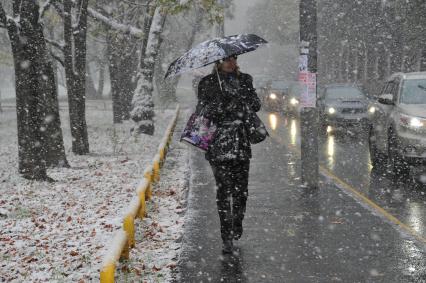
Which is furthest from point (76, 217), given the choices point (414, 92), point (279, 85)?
point (279, 85)

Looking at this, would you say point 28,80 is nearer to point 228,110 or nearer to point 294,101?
point 228,110

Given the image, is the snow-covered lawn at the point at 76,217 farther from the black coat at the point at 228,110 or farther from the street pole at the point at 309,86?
the street pole at the point at 309,86

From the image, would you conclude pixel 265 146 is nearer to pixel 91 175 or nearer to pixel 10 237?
pixel 91 175

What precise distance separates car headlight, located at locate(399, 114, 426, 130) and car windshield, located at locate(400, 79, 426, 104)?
0.71 meters

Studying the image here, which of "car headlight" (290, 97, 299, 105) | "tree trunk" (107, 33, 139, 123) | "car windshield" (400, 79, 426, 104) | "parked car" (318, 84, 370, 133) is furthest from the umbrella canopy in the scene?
"car headlight" (290, 97, 299, 105)

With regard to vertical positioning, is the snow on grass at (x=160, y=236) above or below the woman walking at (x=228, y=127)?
below

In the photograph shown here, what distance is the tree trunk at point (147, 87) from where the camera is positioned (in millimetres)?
19688

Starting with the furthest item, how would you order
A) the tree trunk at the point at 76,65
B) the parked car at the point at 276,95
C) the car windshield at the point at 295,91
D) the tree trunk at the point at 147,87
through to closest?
the parked car at the point at 276,95, the car windshield at the point at 295,91, the tree trunk at the point at 147,87, the tree trunk at the point at 76,65

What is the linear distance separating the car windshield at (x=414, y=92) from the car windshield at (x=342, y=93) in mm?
9633

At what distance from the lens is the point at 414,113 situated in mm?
10578

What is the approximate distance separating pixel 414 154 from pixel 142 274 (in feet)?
19.5

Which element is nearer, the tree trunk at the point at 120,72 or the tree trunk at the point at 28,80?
the tree trunk at the point at 28,80

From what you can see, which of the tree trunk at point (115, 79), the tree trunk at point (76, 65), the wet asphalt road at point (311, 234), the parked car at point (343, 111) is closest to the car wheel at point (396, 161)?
the wet asphalt road at point (311, 234)

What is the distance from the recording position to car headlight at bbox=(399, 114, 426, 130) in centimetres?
1041
